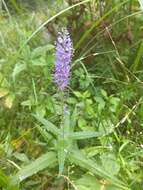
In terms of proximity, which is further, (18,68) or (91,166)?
(18,68)

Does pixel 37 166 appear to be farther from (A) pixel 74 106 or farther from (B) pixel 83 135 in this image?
(A) pixel 74 106

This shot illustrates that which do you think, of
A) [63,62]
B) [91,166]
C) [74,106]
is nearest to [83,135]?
[91,166]

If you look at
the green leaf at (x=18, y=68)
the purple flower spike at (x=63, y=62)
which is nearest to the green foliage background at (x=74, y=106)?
the green leaf at (x=18, y=68)

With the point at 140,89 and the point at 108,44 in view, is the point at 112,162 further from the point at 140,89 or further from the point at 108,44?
the point at 108,44

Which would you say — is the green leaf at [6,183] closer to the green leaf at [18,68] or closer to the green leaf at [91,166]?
the green leaf at [91,166]

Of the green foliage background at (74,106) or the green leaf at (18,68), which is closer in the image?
the green foliage background at (74,106)

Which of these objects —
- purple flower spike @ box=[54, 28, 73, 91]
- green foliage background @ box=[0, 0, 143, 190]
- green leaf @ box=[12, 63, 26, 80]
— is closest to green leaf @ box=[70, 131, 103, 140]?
green foliage background @ box=[0, 0, 143, 190]

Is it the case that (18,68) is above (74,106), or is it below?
above

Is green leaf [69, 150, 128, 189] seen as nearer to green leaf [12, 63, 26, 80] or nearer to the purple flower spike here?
the purple flower spike

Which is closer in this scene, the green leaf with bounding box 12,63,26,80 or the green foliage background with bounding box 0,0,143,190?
the green foliage background with bounding box 0,0,143,190

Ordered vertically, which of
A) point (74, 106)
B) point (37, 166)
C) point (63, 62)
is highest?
point (63, 62)

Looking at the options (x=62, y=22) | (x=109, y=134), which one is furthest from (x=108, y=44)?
(x=109, y=134)
